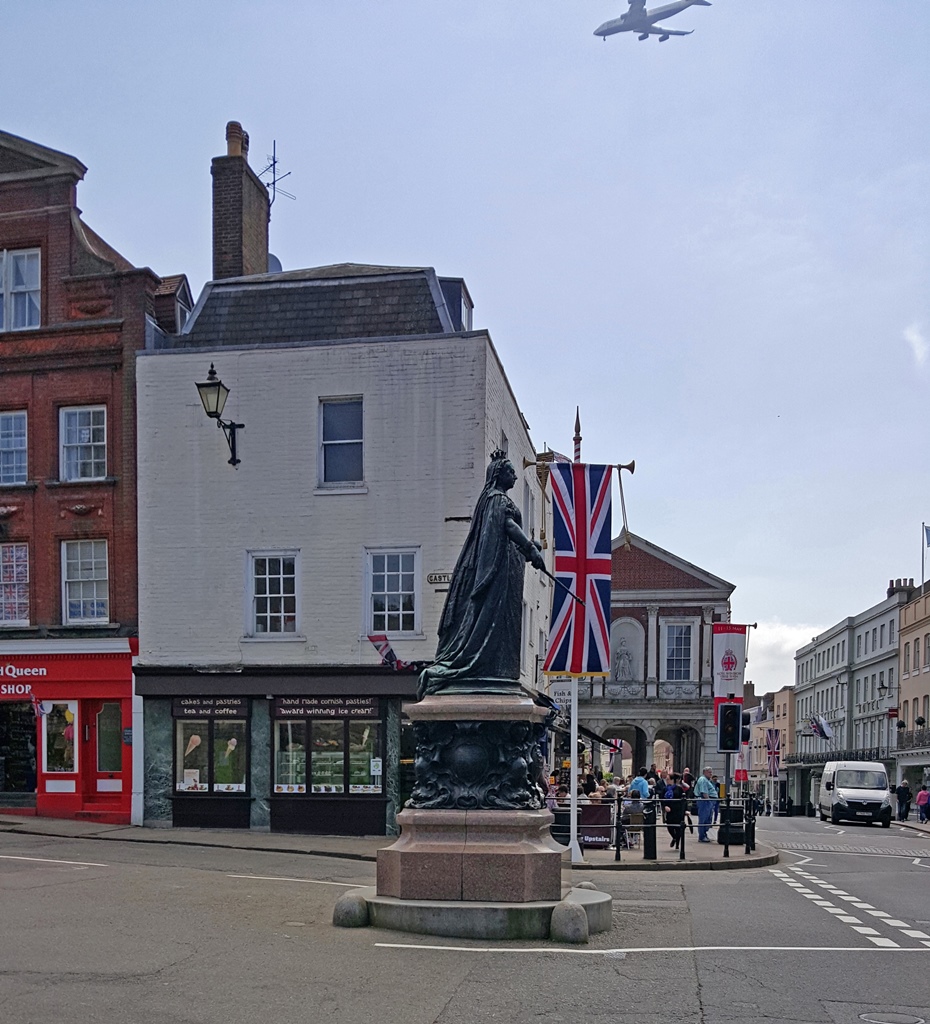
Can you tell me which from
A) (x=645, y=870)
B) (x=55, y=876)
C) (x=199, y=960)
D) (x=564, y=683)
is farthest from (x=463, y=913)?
(x=564, y=683)

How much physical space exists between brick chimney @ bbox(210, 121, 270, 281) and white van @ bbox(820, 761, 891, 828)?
93.0 feet

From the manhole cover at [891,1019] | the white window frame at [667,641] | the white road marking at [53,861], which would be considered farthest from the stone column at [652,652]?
the manhole cover at [891,1019]

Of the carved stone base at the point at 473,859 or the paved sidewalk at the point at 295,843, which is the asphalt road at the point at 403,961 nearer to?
the carved stone base at the point at 473,859

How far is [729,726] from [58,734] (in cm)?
1366

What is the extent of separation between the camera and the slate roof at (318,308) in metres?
26.6

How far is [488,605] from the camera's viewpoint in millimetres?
12531

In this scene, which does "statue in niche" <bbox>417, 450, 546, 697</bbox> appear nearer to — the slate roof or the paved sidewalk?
the paved sidewalk

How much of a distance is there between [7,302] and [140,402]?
4016mm

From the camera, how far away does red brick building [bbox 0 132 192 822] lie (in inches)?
1045

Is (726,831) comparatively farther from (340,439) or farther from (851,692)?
(851,692)

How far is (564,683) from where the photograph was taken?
38656mm

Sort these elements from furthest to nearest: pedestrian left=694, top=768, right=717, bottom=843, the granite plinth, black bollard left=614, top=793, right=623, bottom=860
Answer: pedestrian left=694, top=768, right=717, bottom=843 < black bollard left=614, top=793, right=623, bottom=860 < the granite plinth

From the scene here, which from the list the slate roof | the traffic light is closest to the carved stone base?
the traffic light

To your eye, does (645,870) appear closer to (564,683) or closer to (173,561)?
(173,561)
